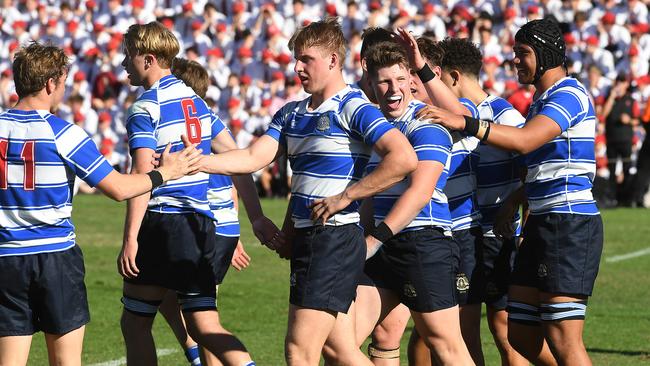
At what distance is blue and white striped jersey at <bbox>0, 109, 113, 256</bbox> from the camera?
5.79 meters

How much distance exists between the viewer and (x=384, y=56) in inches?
245

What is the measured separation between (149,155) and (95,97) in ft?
68.0

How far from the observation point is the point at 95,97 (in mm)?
26812

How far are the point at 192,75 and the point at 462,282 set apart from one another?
7.31 ft

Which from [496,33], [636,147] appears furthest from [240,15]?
[636,147]

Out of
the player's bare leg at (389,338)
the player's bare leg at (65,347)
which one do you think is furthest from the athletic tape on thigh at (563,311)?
the player's bare leg at (65,347)

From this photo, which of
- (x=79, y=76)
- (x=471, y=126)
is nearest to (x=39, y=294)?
(x=471, y=126)

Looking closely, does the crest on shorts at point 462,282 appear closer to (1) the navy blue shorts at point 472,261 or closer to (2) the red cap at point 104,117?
(1) the navy blue shorts at point 472,261

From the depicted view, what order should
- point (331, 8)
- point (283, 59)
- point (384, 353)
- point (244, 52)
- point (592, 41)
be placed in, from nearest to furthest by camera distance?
point (384, 353), point (592, 41), point (283, 59), point (244, 52), point (331, 8)

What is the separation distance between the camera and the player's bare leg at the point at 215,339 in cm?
670

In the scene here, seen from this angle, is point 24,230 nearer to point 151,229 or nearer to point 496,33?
point 151,229

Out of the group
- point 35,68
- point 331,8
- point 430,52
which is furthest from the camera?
point 331,8

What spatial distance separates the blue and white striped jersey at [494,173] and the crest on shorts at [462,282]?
0.59 m

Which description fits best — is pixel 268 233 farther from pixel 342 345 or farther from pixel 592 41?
pixel 592 41
